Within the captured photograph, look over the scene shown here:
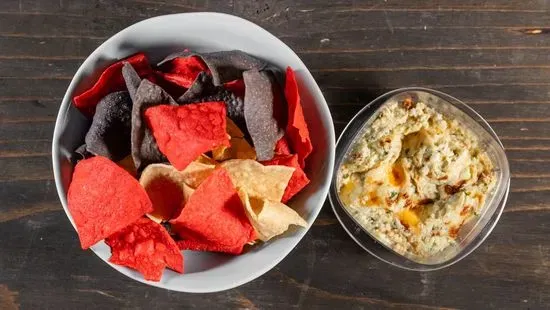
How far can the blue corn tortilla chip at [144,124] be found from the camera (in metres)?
1.04

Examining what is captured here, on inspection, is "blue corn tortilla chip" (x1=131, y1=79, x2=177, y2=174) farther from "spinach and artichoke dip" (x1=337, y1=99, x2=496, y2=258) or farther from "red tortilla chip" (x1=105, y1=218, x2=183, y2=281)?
"spinach and artichoke dip" (x1=337, y1=99, x2=496, y2=258)

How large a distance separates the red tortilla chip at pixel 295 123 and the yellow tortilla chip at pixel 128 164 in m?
0.25

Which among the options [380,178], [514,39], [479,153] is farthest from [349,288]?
[514,39]

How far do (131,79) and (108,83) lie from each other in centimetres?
7

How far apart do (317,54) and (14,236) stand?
0.63m

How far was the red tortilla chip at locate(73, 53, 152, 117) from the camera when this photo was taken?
1.08 metres

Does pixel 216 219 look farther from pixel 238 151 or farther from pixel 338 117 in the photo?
pixel 338 117

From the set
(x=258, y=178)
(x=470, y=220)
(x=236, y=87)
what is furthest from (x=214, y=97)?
(x=470, y=220)

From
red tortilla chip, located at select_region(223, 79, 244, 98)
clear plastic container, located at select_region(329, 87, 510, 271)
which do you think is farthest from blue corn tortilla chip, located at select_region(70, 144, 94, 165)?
clear plastic container, located at select_region(329, 87, 510, 271)

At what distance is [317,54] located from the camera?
1280 millimetres

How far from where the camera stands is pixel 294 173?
1.10 m

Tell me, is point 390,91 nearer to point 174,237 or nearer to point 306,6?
point 306,6

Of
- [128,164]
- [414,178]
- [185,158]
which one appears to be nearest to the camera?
[185,158]

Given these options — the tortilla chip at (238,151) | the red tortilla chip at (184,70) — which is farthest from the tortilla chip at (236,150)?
the red tortilla chip at (184,70)
